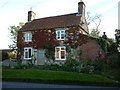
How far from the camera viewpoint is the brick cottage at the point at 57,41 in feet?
65.4

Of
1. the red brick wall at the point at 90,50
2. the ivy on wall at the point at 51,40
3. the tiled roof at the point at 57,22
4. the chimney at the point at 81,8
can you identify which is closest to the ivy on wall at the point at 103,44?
the red brick wall at the point at 90,50

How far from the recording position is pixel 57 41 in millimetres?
21859

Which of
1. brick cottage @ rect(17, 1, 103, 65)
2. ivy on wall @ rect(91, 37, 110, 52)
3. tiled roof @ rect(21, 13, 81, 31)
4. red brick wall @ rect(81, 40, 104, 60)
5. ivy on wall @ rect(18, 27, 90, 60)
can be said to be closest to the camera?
ivy on wall @ rect(91, 37, 110, 52)

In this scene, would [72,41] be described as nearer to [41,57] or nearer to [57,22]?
[57,22]

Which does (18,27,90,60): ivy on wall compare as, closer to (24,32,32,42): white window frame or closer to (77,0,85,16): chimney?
(24,32,32,42): white window frame

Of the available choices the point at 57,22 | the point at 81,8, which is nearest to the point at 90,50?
the point at 57,22

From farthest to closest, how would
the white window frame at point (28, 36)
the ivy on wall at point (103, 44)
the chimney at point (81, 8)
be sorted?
the white window frame at point (28, 36) → the chimney at point (81, 8) → the ivy on wall at point (103, 44)

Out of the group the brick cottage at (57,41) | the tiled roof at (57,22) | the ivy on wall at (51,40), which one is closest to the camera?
the ivy on wall at (51,40)

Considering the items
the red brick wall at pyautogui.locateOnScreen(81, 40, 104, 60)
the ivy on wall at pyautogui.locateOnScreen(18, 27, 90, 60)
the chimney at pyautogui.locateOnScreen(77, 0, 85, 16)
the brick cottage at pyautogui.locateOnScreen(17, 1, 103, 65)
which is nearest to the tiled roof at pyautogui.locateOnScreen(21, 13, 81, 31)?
the brick cottage at pyautogui.locateOnScreen(17, 1, 103, 65)

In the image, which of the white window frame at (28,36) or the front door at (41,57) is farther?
the white window frame at (28,36)

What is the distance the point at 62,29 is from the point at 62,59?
5211 millimetres

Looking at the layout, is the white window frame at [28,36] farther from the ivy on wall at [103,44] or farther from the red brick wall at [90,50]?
the ivy on wall at [103,44]

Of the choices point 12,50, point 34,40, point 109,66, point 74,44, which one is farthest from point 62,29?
point 12,50

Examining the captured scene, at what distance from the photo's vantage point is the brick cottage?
1992 centimetres
